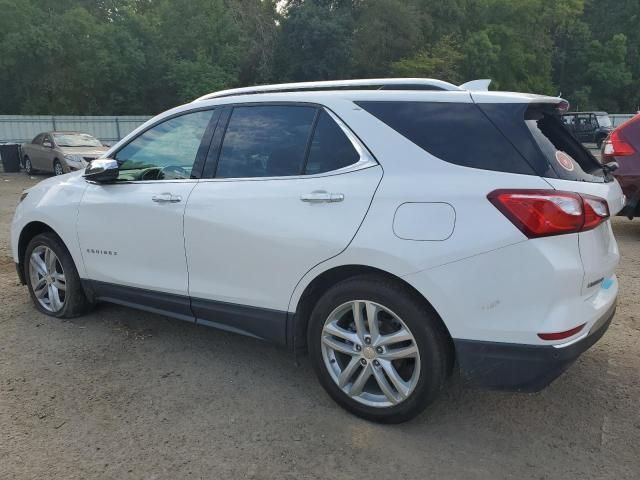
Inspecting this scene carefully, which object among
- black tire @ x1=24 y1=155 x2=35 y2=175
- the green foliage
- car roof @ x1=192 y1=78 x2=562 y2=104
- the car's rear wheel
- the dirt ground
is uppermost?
the green foliage

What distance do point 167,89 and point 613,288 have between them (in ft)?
116

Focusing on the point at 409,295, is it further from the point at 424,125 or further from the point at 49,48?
the point at 49,48

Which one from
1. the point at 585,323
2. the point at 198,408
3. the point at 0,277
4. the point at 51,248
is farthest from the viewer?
the point at 0,277

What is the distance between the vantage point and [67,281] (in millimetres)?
4410

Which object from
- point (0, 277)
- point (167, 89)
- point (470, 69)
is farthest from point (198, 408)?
point (470, 69)

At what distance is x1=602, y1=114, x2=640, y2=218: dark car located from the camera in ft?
22.3

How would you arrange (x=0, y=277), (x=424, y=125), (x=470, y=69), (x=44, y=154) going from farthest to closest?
(x=470, y=69) < (x=44, y=154) < (x=0, y=277) < (x=424, y=125)

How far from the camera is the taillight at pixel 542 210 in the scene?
8.31 feet

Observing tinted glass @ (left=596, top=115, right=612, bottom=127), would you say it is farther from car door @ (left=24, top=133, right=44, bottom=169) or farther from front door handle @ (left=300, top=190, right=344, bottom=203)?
front door handle @ (left=300, top=190, right=344, bottom=203)

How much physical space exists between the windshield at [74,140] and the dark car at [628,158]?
1454 cm

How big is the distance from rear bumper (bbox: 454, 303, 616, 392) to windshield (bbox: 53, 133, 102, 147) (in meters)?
16.4

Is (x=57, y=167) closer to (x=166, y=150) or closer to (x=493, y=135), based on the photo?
(x=166, y=150)

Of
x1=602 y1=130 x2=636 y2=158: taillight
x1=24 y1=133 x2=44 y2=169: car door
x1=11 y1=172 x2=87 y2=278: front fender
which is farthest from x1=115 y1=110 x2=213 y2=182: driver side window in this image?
x1=24 y1=133 x2=44 y2=169: car door

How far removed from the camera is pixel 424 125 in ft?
9.57
